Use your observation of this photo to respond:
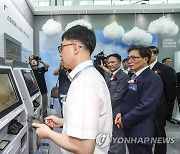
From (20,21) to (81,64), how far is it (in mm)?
4395

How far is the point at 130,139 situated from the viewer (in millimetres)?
2201

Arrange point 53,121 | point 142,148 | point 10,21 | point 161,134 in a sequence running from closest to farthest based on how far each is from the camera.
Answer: point 53,121 → point 142,148 → point 161,134 → point 10,21

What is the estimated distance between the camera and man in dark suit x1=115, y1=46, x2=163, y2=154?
2041 mm

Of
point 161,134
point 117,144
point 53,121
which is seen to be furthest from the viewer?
point 117,144

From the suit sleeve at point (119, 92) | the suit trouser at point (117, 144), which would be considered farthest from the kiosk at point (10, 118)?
the suit trouser at point (117, 144)

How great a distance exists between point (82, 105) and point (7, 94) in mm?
862

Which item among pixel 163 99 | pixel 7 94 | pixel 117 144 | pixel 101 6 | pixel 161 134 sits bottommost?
pixel 117 144

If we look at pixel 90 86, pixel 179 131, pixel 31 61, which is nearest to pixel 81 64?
pixel 90 86

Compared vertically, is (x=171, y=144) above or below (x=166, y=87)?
below

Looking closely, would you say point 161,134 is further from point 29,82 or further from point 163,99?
point 29,82

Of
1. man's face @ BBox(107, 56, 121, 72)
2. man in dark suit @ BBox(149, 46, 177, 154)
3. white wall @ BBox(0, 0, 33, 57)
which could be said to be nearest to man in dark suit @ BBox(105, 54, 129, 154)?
man's face @ BBox(107, 56, 121, 72)

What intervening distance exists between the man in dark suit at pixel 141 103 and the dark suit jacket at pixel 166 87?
26.6 inches

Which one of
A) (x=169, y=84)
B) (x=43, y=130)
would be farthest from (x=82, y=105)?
(x=169, y=84)

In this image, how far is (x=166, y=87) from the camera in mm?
2875
